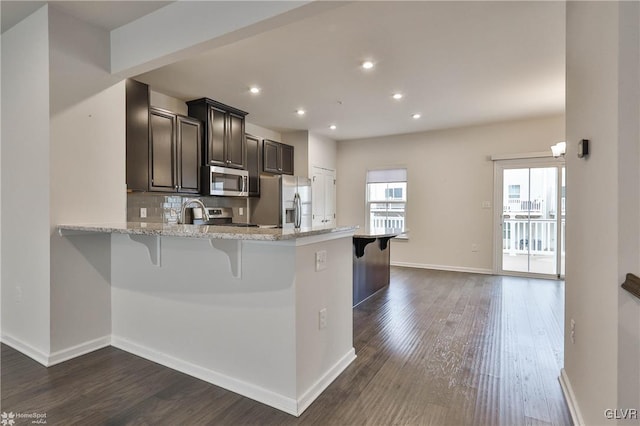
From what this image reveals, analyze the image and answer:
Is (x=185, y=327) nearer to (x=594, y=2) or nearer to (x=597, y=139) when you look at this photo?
(x=597, y=139)

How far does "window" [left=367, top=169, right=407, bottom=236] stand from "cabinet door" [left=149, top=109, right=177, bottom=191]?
4.08 metres

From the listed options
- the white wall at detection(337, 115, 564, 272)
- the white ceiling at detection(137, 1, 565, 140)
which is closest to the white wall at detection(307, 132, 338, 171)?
the white wall at detection(337, 115, 564, 272)

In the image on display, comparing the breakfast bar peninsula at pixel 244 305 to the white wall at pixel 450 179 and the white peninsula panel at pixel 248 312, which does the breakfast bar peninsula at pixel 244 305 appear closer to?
the white peninsula panel at pixel 248 312

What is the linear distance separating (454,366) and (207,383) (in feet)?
5.65

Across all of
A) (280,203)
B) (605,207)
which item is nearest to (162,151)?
(280,203)

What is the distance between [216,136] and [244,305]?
3.17 meters

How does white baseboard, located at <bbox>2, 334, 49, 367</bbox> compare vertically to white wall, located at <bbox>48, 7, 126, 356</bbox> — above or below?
below

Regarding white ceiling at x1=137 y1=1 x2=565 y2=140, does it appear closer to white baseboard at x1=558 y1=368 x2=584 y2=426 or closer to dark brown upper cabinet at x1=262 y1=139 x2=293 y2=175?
dark brown upper cabinet at x1=262 y1=139 x2=293 y2=175

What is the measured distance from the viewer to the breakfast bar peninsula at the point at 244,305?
1.88 m

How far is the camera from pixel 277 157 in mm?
5953

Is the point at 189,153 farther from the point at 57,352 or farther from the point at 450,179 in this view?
the point at 450,179

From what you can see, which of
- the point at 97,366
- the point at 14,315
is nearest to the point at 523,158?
the point at 97,366

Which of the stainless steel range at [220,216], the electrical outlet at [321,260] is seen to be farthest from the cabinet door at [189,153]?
the electrical outlet at [321,260]

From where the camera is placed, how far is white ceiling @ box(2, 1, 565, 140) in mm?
2510
